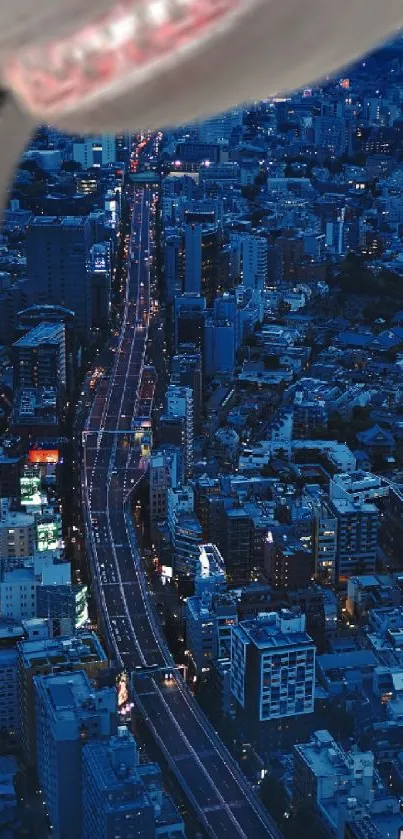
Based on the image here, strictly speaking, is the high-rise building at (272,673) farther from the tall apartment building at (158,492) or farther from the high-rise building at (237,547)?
the tall apartment building at (158,492)

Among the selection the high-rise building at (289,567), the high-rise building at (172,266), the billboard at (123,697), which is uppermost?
the high-rise building at (172,266)

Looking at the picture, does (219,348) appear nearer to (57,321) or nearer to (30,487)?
(57,321)

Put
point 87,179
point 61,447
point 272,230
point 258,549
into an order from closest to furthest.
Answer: point 258,549
point 61,447
point 272,230
point 87,179

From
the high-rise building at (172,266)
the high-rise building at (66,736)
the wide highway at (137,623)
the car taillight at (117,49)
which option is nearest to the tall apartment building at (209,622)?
the wide highway at (137,623)

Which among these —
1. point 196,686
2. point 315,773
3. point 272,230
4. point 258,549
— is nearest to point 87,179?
point 272,230

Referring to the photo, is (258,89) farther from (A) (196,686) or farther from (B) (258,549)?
(B) (258,549)

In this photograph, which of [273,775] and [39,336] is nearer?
[273,775]
